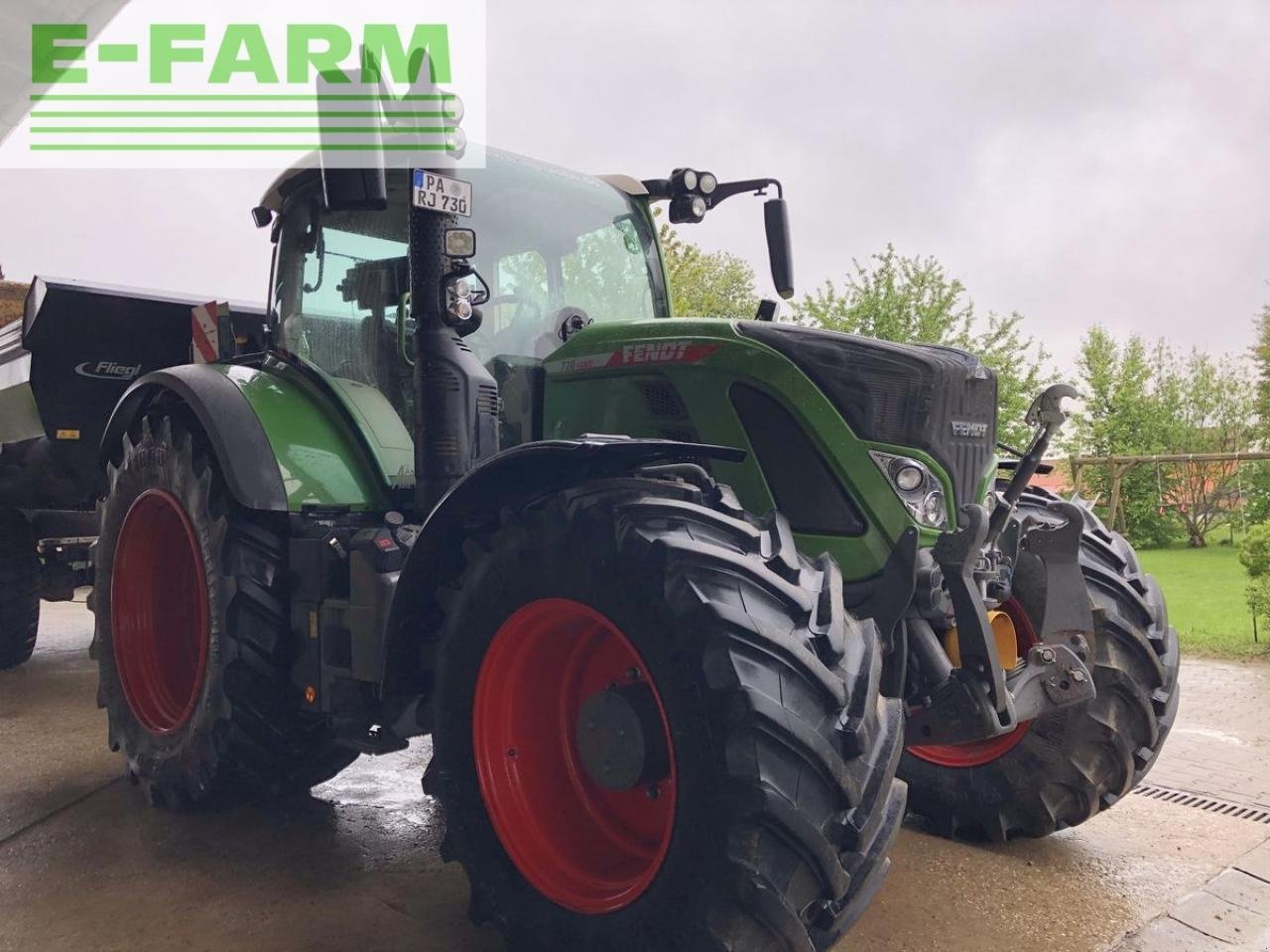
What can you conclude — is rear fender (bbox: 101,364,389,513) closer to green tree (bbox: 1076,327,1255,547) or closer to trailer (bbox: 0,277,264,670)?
trailer (bbox: 0,277,264,670)

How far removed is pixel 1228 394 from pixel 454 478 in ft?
63.4

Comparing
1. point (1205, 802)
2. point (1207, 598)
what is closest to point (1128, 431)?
point (1207, 598)

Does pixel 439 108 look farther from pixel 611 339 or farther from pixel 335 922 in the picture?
pixel 335 922

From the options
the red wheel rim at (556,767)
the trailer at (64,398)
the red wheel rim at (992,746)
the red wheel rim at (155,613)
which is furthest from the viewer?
the trailer at (64,398)

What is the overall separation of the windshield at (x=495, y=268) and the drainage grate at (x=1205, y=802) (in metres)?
2.90

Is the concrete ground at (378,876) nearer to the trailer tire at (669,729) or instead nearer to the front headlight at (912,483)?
the trailer tire at (669,729)

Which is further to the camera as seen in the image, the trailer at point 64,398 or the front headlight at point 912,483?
the trailer at point 64,398

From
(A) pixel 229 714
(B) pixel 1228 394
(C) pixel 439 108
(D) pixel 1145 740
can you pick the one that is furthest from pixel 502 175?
(B) pixel 1228 394

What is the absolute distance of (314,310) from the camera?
4051mm

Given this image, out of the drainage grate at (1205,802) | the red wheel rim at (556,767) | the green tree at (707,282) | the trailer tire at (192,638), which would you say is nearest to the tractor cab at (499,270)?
the trailer tire at (192,638)

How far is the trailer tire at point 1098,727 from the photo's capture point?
341 cm

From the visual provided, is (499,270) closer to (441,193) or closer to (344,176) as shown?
(441,193)

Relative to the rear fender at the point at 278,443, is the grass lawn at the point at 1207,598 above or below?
below

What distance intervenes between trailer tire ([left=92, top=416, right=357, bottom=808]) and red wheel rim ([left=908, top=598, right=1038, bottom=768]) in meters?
2.19
